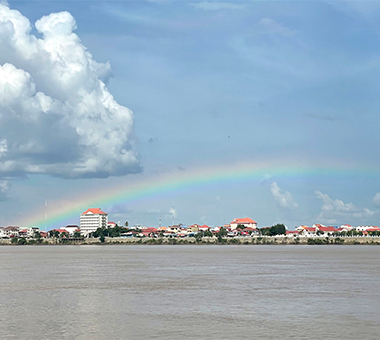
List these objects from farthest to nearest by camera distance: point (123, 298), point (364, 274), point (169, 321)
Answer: point (364, 274) < point (123, 298) < point (169, 321)

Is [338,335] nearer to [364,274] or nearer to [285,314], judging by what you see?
[285,314]

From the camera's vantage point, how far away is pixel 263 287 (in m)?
51.8

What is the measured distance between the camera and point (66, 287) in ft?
175

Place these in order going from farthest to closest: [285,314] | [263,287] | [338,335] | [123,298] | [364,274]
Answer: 1. [364,274]
2. [263,287]
3. [123,298]
4. [285,314]
5. [338,335]

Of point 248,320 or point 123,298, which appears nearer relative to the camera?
point 248,320

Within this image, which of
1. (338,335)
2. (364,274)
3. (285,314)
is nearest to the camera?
(338,335)

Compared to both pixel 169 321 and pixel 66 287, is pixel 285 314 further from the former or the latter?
pixel 66 287

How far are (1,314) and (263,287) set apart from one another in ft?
83.7

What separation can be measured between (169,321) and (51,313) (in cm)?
930

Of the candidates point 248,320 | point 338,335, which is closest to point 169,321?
point 248,320

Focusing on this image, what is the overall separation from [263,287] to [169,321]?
803 inches

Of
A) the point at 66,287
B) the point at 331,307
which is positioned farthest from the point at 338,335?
the point at 66,287

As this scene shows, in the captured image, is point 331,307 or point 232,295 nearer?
point 331,307

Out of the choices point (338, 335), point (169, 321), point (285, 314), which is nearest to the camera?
point (338, 335)
